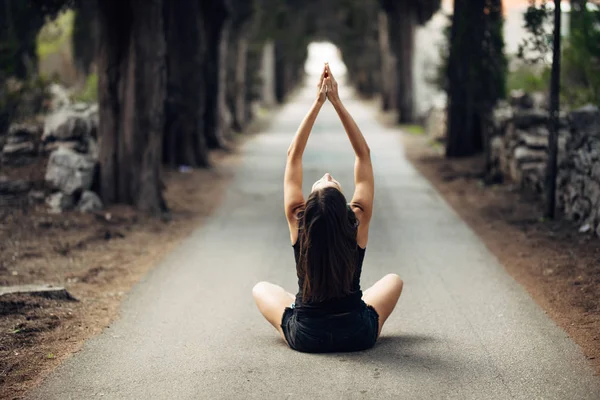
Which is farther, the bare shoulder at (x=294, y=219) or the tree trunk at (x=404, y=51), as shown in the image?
the tree trunk at (x=404, y=51)

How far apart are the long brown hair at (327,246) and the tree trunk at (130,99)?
771 cm

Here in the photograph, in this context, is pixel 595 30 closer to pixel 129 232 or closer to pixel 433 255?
pixel 433 255

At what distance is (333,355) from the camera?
6.16 metres

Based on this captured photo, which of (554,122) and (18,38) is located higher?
(18,38)

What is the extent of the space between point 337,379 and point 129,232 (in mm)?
Result: 6611

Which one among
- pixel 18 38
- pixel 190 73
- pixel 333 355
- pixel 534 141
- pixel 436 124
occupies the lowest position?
pixel 436 124

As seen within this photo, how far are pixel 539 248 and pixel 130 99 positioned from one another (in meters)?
6.28

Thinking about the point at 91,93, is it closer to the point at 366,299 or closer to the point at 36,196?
the point at 36,196

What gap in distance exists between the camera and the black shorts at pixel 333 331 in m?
5.98

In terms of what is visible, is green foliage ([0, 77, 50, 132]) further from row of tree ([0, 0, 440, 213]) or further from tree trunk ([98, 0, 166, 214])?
tree trunk ([98, 0, 166, 214])

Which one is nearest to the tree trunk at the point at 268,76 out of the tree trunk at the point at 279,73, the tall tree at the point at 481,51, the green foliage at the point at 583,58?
the tree trunk at the point at 279,73

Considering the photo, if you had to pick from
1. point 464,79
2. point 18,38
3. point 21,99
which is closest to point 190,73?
point 21,99

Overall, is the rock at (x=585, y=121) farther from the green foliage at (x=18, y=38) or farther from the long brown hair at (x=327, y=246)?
the green foliage at (x=18, y=38)

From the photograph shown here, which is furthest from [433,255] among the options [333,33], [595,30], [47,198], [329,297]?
[333,33]
